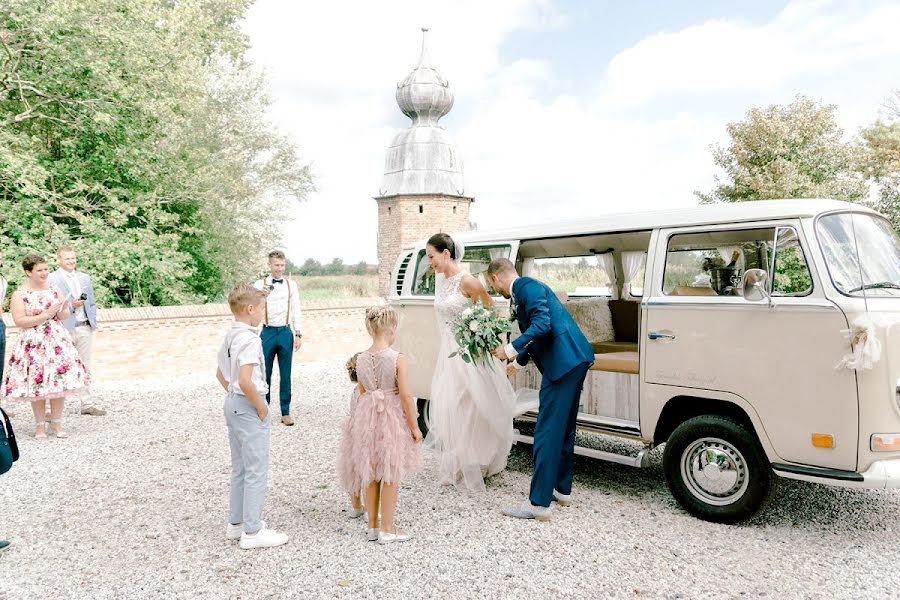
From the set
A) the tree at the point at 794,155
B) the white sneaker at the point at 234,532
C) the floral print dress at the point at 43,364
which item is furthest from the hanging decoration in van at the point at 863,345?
the tree at the point at 794,155

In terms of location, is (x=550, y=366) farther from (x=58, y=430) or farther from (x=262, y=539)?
(x=58, y=430)

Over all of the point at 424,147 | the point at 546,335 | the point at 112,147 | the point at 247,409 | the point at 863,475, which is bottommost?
the point at 863,475

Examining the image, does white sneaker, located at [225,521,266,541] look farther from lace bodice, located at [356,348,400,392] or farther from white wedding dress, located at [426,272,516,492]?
white wedding dress, located at [426,272,516,492]

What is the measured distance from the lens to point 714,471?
4867mm

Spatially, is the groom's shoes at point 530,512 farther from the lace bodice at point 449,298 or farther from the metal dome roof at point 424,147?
the metal dome roof at point 424,147

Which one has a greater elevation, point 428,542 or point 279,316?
point 279,316

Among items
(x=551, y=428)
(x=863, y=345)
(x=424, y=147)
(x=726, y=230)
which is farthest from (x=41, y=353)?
(x=424, y=147)

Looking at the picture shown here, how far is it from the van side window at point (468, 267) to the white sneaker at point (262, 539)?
135 inches

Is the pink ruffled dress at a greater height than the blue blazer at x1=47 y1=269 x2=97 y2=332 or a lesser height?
lesser

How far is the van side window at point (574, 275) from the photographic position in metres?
7.75

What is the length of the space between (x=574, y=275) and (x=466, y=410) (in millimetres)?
3175

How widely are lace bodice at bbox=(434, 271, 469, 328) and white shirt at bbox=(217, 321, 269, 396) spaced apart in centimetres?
194

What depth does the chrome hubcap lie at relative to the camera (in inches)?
187

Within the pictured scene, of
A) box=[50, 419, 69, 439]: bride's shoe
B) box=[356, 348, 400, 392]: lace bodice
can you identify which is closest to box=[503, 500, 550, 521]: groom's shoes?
box=[356, 348, 400, 392]: lace bodice
